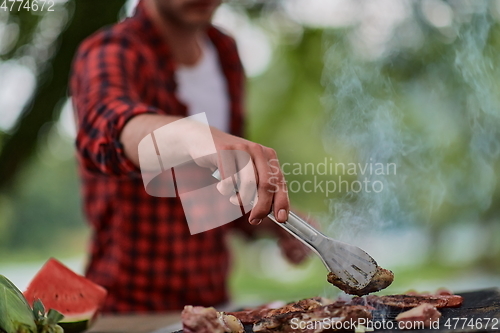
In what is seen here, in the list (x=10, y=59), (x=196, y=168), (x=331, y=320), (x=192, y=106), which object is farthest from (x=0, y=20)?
(x=331, y=320)

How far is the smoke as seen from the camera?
41.9 inches

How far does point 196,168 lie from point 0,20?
1.56 meters

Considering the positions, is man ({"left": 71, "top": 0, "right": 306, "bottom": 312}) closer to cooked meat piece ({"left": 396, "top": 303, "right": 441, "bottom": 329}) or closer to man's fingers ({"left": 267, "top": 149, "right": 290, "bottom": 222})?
man's fingers ({"left": 267, "top": 149, "right": 290, "bottom": 222})

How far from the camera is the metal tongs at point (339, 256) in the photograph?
0.75m

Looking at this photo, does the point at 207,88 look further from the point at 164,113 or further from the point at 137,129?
the point at 137,129

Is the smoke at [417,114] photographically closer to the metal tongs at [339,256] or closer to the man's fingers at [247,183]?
the metal tongs at [339,256]

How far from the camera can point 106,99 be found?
1021 millimetres

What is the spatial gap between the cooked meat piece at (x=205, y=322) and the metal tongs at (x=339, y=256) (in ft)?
0.63

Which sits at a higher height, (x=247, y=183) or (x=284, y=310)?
(x=247, y=183)

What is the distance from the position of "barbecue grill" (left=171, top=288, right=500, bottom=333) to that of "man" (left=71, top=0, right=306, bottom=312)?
0.49m

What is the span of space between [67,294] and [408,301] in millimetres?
736

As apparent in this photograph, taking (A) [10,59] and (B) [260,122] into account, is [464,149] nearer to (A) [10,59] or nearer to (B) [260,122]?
(B) [260,122]

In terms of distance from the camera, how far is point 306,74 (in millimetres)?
2857

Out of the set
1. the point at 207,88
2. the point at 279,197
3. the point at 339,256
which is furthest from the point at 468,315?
the point at 207,88
